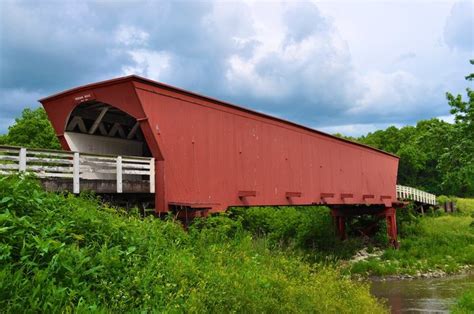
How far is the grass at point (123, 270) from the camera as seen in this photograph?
18.7 ft

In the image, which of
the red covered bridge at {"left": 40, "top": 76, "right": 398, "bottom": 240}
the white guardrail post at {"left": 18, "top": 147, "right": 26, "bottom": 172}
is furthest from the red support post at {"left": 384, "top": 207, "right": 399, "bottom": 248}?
the white guardrail post at {"left": 18, "top": 147, "right": 26, "bottom": 172}

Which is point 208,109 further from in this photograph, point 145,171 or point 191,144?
point 145,171

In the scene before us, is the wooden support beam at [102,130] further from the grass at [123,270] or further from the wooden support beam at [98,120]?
the grass at [123,270]

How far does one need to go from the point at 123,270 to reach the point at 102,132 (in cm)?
872

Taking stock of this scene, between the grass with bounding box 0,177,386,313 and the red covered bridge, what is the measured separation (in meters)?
2.88

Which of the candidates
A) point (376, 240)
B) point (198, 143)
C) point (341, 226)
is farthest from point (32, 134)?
point (198, 143)

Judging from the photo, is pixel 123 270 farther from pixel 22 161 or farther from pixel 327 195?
pixel 327 195

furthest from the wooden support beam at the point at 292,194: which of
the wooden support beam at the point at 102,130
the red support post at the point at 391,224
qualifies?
the red support post at the point at 391,224

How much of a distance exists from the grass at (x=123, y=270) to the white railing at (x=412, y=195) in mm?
20960

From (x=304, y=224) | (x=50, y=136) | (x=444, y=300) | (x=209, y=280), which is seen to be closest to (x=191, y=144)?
(x=209, y=280)

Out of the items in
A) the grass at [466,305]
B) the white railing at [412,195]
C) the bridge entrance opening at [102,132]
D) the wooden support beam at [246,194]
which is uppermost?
the bridge entrance opening at [102,132]

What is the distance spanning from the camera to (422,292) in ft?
55.0

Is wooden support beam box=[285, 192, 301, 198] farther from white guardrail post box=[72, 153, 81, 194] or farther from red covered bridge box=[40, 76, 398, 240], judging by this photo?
white guardrail post box=[72, 153, 81, 194]

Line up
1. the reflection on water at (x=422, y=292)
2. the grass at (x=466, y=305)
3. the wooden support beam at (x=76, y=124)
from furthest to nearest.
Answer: the reflection on water at (x=422, y=292)
the wooden support beam at (x=76, y=124)
the grass at (x=466, y=305)
